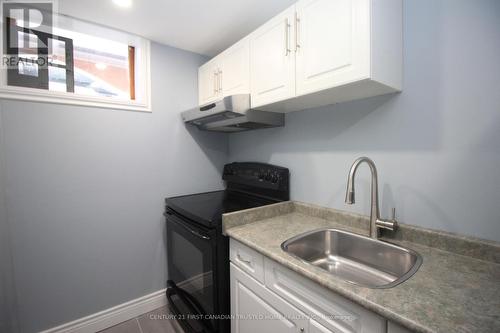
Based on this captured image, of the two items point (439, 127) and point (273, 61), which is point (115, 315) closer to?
point (273, 61)

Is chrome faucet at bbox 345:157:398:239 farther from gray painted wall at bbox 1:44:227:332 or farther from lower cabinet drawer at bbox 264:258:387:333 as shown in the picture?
gray painted wall at bbox 1:44:227:332

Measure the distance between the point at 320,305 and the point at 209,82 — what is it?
71.7 inches

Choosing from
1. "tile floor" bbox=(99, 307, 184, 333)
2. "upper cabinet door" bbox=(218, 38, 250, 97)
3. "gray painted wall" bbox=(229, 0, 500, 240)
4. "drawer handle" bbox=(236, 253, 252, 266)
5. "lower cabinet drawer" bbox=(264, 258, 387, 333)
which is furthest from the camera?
"tile floor" bbox=(99, 307, 184, 333)

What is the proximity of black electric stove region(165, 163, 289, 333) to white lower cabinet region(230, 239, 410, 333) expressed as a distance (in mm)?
89

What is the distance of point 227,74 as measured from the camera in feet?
5.60

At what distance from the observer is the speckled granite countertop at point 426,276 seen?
0.58m

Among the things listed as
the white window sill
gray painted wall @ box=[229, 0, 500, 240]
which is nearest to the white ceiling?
the white window sill

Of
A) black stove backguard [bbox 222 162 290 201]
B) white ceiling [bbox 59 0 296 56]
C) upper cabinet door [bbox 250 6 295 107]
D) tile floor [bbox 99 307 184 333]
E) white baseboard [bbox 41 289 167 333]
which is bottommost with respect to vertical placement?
tile floor [bbox 99 307 184 333]

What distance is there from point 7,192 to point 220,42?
1.86 meters

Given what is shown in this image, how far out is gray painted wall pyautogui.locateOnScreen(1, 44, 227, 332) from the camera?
1.42 metres

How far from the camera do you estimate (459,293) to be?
68 centimetres

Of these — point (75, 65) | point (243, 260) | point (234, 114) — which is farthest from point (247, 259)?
point (75, 65)

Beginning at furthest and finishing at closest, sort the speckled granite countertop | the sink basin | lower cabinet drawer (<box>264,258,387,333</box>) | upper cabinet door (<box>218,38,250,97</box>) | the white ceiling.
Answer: upper cabinet door (<box>218,38,250,97</box>), the white ceiling, the sink basin, lower cabinet drawer (<box>264,258,387,333</box>), the speckled granite countertop

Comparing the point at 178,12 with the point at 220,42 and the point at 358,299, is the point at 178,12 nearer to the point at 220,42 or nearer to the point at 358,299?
the point at 220,42
